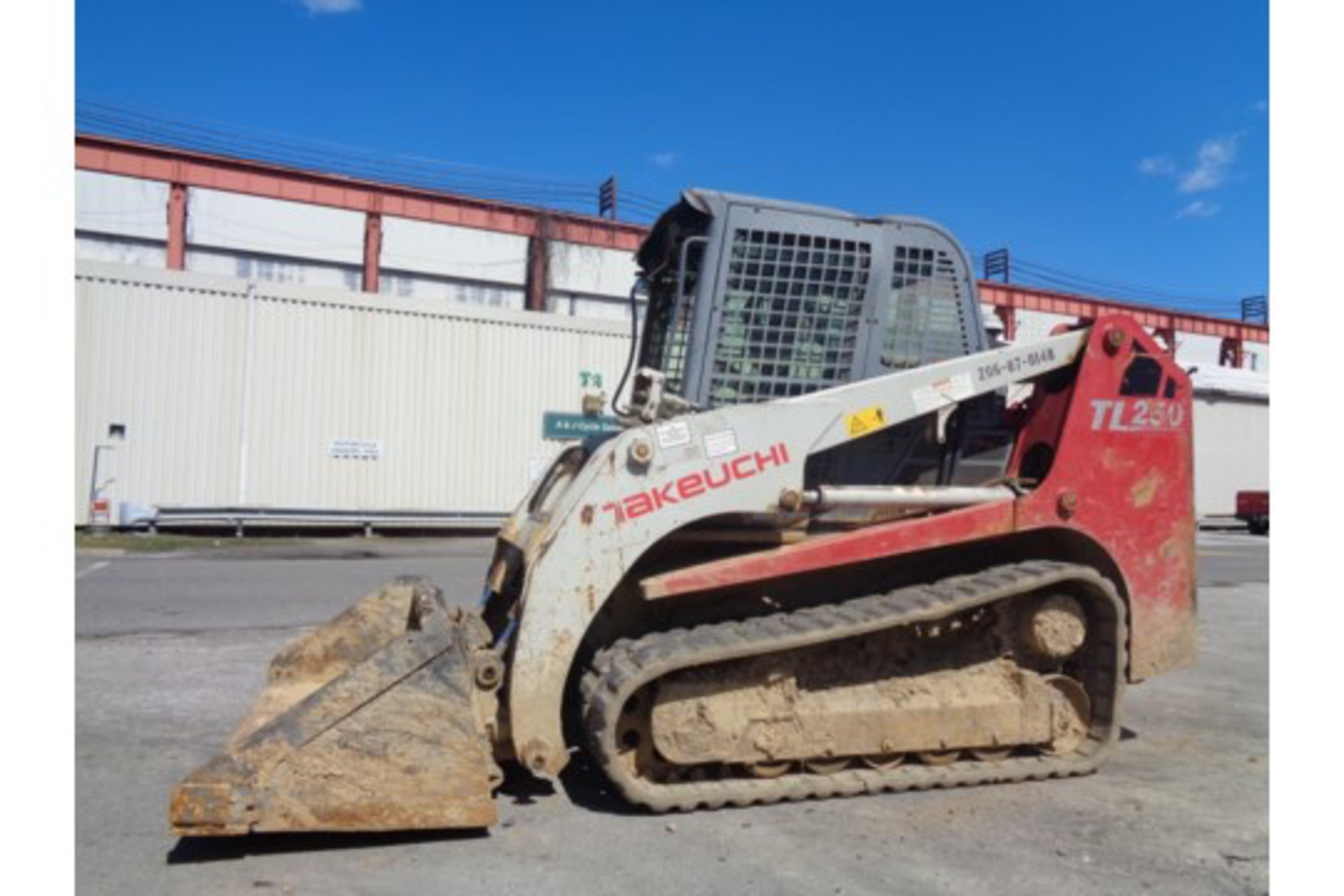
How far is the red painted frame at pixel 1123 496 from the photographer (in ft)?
15.5

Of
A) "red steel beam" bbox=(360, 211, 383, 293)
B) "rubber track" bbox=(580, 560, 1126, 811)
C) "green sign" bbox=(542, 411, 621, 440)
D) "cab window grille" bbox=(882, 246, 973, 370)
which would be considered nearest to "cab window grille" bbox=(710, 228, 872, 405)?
"cab window grille" bbox=(882, 246, 973, 370)

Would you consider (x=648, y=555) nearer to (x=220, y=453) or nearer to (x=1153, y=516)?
(x=1153, y=516)

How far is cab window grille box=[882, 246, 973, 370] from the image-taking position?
506 cm

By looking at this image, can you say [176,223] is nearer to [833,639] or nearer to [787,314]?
[787,314]

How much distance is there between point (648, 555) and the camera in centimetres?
461

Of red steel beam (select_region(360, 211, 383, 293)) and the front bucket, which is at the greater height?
red steel beam (select_region(360, 211, 383, 293))

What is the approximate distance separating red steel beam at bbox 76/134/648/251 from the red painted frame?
22997mm

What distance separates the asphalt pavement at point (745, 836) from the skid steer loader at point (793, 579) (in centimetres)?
16

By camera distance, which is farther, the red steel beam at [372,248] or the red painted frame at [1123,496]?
the red steel beam at [372,248]

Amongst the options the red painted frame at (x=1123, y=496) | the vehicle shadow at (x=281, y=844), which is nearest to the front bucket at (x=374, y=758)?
the vehicle shadow at (x=281, y=844)

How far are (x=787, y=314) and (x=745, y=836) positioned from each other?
2393mm

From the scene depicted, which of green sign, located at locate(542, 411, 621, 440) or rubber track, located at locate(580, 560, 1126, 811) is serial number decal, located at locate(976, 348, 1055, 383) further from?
green sign, located at locate(542, 411, 621, 440)

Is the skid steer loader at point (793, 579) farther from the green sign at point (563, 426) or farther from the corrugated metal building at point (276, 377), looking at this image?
the green sign at point (563, 426)

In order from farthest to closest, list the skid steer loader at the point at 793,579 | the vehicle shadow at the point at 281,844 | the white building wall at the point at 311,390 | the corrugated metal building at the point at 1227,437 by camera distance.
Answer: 1. the corrugated metal building at the point at 1227,437
2. the white building wall at the point at 311,390
3. the skid steer loader at the point at 793,579
4. the vehicle shadow at the point at 281,844
